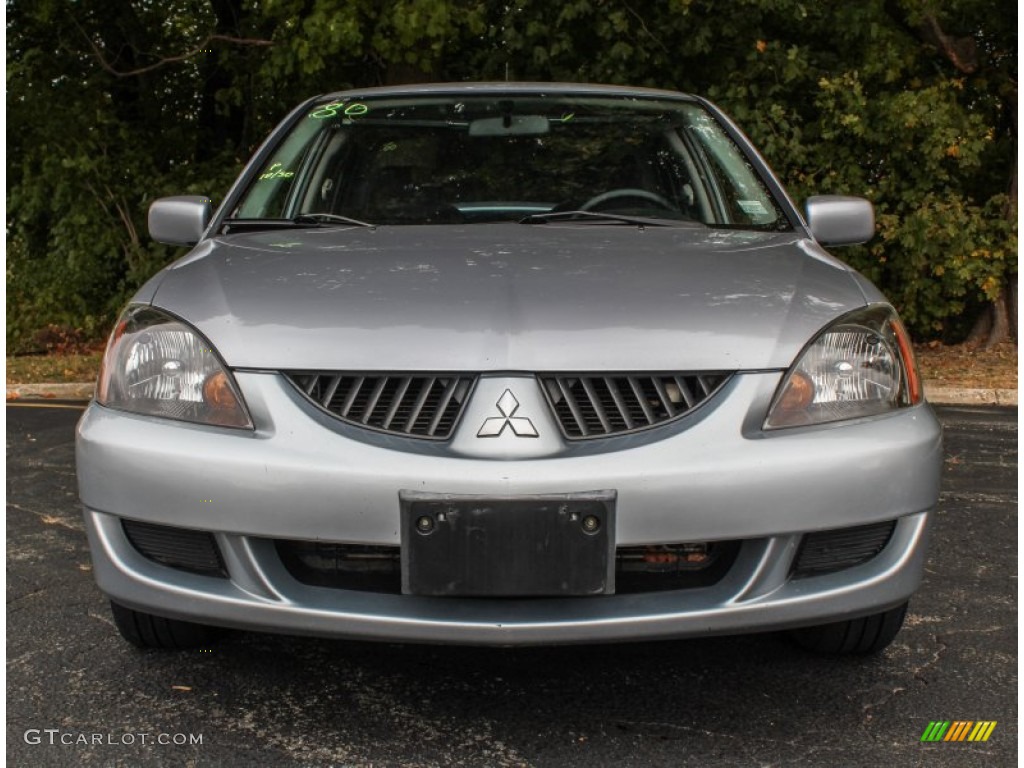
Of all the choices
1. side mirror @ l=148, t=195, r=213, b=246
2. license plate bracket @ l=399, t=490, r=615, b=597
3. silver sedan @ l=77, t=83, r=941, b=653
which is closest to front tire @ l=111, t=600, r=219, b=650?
silver sedan @ l=77, t=83, r=941, b=653

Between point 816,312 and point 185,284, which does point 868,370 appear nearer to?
point 816,312

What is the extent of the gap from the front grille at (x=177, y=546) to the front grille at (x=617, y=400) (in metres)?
0.76

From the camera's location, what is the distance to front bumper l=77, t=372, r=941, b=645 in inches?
93.7

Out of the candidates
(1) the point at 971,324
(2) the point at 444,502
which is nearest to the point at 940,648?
(2) the point at 444,502

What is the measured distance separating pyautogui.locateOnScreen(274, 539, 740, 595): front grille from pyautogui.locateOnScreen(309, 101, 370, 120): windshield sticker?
190 centimetres

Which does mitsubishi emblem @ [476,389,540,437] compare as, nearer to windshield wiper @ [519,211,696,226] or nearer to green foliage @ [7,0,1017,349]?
windshield wiper @ [519,211,696,226]

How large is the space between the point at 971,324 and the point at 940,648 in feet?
31.7

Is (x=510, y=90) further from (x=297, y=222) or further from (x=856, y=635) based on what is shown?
(x=856, y=635)

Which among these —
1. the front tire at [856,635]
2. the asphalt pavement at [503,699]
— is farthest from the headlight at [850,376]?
the asphalt pavement at [503,699]

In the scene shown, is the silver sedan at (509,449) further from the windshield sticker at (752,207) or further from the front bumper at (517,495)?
the windshield sticker at (752,207)

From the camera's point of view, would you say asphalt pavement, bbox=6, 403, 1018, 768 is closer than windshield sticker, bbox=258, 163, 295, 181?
Yes

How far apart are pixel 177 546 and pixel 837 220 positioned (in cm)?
205

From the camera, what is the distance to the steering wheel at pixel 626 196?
3.63 m

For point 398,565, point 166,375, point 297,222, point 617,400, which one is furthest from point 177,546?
point 297,222
